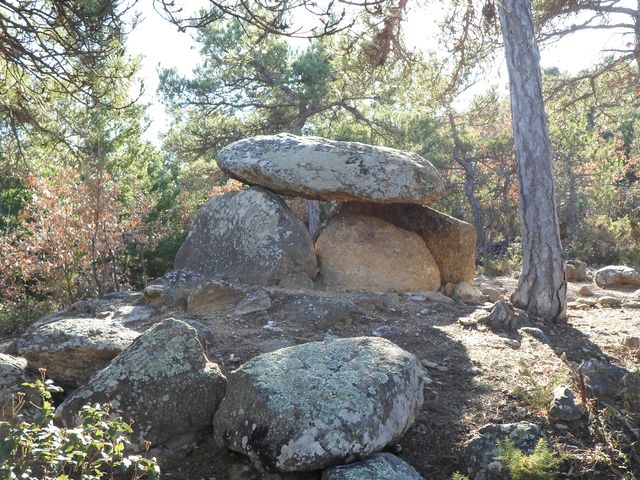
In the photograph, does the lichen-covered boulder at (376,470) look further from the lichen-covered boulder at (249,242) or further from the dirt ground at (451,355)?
the lichen-covered boulder at (249,242)

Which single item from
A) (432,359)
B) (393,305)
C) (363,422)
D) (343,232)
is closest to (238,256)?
(343,232)

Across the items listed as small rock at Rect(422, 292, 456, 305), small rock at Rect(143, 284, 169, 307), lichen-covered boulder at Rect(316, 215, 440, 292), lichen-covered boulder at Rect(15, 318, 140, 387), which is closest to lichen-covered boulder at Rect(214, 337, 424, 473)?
lichen-covered boulder at Rect(15, 318, 140, 387)

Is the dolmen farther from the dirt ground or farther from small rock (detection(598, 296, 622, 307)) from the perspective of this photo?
small rock (detection(598, 296, 622, 307))

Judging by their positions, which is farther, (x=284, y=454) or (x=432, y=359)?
(x=432, y=359)

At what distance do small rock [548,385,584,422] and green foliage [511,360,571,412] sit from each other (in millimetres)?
80

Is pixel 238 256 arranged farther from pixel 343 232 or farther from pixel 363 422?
pixel 363 422

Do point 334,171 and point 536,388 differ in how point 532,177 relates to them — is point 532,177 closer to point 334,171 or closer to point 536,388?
point 334,171

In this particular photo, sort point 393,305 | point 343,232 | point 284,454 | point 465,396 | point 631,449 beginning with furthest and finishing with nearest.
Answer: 1. point 343,232
2. point 393,305
3. point 465,396
4. point 631,449
5. point 284,454

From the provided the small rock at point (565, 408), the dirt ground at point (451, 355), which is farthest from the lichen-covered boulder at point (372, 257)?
the small rock at point (565, 408)

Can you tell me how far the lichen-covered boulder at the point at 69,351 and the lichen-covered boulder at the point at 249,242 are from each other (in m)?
3.05

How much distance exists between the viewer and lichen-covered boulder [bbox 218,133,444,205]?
8258 millimetres

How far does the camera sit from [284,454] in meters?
3.72

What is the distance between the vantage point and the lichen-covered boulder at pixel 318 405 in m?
3.75

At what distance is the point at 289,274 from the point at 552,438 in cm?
415
